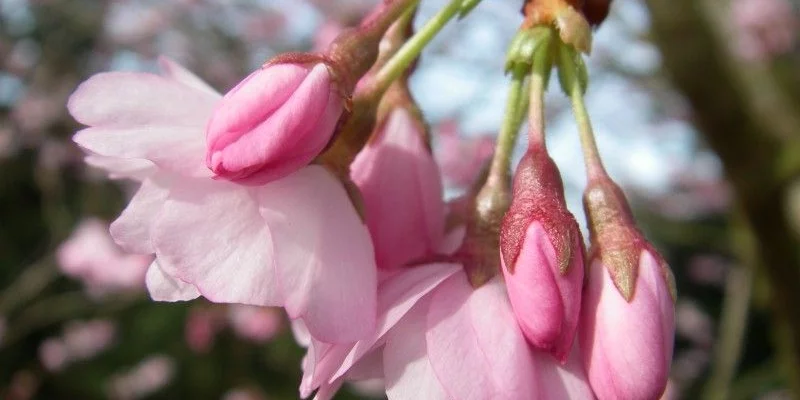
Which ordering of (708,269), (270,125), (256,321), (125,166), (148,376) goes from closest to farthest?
(270,125), (125,166), (256,321), (148,376), (708,269)

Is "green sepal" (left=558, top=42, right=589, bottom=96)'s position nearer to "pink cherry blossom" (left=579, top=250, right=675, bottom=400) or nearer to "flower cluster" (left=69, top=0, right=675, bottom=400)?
"flower cluster" (left=69, top=0, right=675, bottom=400)

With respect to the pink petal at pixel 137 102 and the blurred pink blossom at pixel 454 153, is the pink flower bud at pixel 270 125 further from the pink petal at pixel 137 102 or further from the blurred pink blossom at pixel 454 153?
the blurred pink blossom at pixel 454 153


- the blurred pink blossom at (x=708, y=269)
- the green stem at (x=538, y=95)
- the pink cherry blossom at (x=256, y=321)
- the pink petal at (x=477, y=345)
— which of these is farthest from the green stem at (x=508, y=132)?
the blurred pink blossom at (x=708, y=269)

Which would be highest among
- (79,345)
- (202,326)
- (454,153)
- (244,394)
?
(454,153)

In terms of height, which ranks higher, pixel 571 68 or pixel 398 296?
pixel 571 68

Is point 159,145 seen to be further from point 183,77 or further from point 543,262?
point 543,262

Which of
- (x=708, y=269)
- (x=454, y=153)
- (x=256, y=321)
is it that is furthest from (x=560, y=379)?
(x=708, y=269)

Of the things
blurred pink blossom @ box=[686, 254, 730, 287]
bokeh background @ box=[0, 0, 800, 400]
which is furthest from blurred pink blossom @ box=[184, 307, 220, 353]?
blurred pink blossom @ box=[686, 254, 730, 287]
